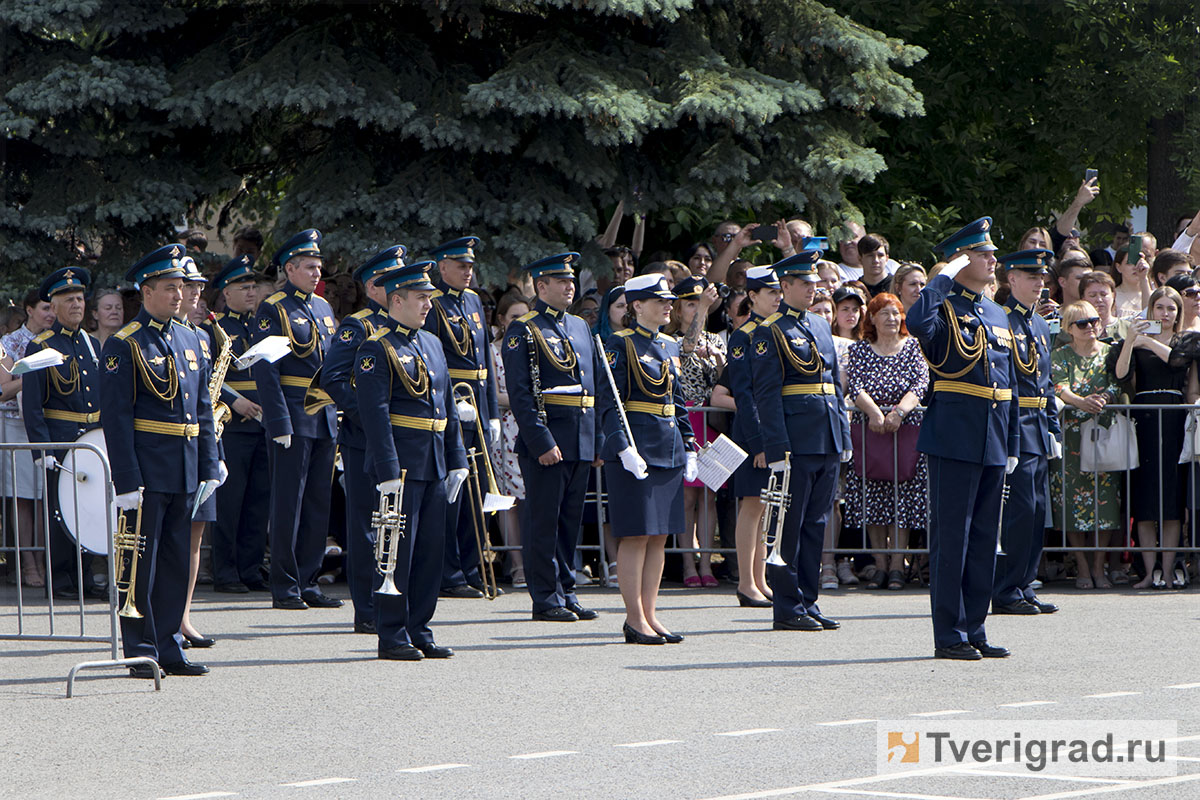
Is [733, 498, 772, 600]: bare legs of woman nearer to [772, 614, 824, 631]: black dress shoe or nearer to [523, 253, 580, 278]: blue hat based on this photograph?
[772, 614, 824, 631]: black dress shoe

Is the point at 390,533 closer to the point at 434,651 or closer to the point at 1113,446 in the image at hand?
the point at 434,651

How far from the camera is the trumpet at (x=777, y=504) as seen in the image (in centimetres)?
1049

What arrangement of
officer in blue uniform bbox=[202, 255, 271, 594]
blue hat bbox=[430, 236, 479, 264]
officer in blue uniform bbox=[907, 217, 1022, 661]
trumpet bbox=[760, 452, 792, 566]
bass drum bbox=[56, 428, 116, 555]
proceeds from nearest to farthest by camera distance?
1. bass drum bbox=[56, 428, 116, 555]
2. officer in blue uniform bbox=[907, 217, 1022, 661]
3. trumpet bbox=[760, 452, 792, 566]
4. blue hat bbox=[430, 236, 479, 264]
5. officer in blue uniform bbox=[202, 255, 271, 594]

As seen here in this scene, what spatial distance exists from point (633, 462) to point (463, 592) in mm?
2944

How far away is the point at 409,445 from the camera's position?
9.62 metres

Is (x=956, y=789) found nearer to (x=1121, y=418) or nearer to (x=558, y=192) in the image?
(x=1121, y=418)

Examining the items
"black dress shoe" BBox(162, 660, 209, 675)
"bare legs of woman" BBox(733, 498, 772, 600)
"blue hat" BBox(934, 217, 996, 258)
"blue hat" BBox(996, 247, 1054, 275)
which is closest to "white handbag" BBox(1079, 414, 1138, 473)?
"bare legs of woman" BBox(733, 498, 772, 600)

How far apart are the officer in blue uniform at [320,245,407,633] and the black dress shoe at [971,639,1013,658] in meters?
3.20

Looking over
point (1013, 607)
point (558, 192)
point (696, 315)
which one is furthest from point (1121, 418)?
point (558, 192)

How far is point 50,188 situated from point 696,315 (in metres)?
5.13

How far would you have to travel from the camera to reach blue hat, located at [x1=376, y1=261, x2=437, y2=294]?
9.71 metres

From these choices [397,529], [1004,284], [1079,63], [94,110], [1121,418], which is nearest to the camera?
[397,529]

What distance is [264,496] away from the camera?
12977mm

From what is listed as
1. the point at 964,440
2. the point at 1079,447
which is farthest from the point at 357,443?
the point at 1079,447
